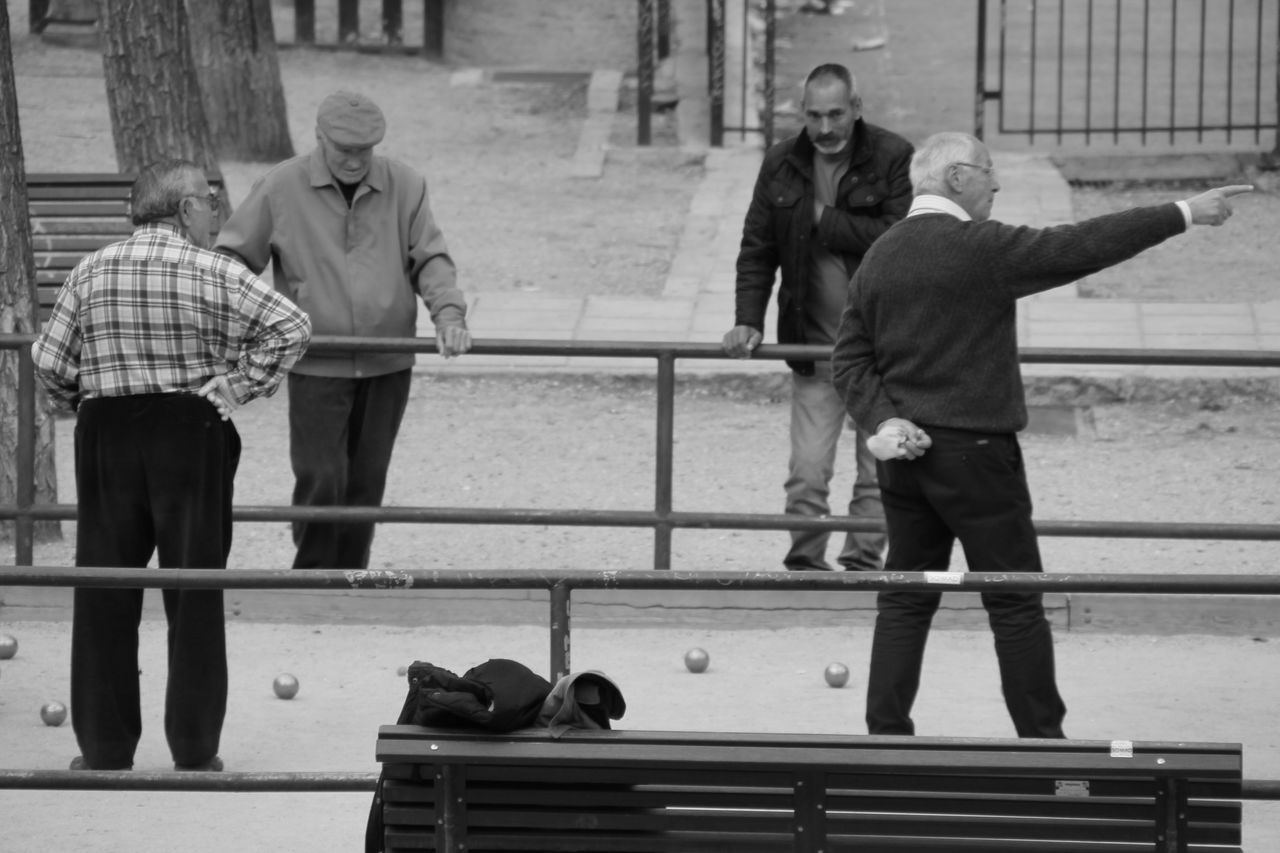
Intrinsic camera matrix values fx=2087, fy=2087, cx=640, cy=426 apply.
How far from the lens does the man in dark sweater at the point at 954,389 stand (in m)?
5.07

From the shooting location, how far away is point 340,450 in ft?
23.7

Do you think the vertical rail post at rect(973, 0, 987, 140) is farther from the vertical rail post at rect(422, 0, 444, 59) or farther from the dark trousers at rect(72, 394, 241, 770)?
the dark trousers at rect(72, 394, 241, 770)

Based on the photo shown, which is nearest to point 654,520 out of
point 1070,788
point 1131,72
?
point 1070,788

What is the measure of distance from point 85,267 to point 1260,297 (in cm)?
793

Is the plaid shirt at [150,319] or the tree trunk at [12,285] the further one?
the tree trunk at [12,285]

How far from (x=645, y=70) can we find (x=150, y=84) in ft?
15.4

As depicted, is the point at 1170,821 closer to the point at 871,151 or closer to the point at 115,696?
the point at 115,696

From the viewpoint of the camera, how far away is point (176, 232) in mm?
5477

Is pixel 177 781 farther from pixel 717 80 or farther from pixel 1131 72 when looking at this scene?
pixel 1131 72

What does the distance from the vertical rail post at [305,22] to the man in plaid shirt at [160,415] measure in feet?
45.4

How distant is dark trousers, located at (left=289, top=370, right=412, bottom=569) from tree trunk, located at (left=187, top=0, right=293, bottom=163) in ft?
27.4

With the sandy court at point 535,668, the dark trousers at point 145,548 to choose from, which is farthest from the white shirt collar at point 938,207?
the dark trousers at point 145,548

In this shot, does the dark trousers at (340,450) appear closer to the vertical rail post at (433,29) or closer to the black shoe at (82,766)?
the black shoe at (82,766)

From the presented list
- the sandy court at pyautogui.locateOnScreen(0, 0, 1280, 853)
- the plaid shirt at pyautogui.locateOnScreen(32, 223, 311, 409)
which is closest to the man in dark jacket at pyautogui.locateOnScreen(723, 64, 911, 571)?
the sandy court at pyautogui.locateOnScreen(0, 0, 1280, 853)
